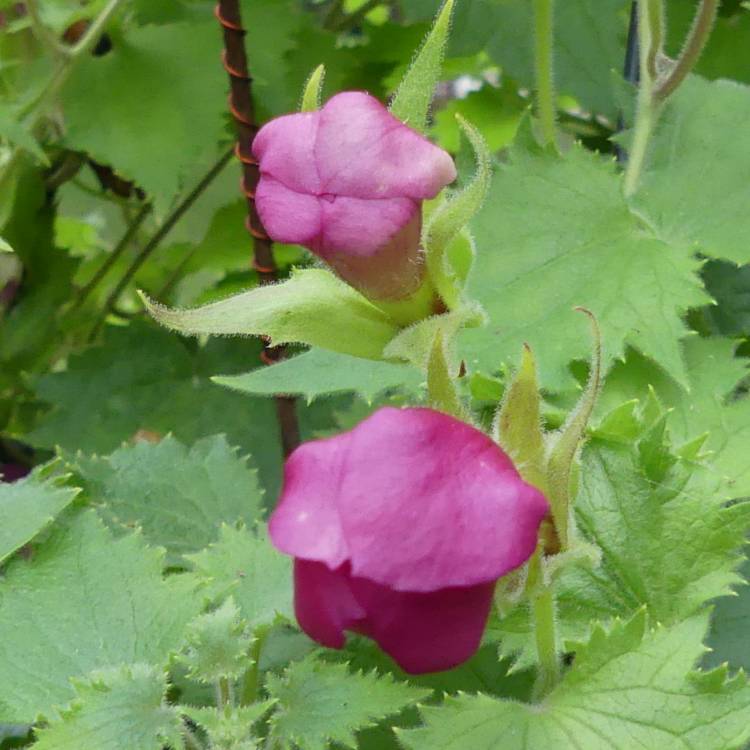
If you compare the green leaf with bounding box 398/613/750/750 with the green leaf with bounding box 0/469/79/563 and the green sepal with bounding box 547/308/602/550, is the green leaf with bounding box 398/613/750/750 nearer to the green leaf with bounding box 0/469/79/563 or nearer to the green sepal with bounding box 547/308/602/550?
the green sepal with bounding box 547/308/602/550

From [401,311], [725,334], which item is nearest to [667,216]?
[725,334]

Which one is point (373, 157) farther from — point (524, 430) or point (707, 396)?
point (707, 396)

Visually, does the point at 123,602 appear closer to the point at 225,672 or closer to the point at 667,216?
the point at 225,672

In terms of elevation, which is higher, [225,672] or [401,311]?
[401,311]

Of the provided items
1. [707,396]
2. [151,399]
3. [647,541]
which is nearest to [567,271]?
[707,396]

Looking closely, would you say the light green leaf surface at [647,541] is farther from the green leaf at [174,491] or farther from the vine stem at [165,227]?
the vine stem at [165,227]
